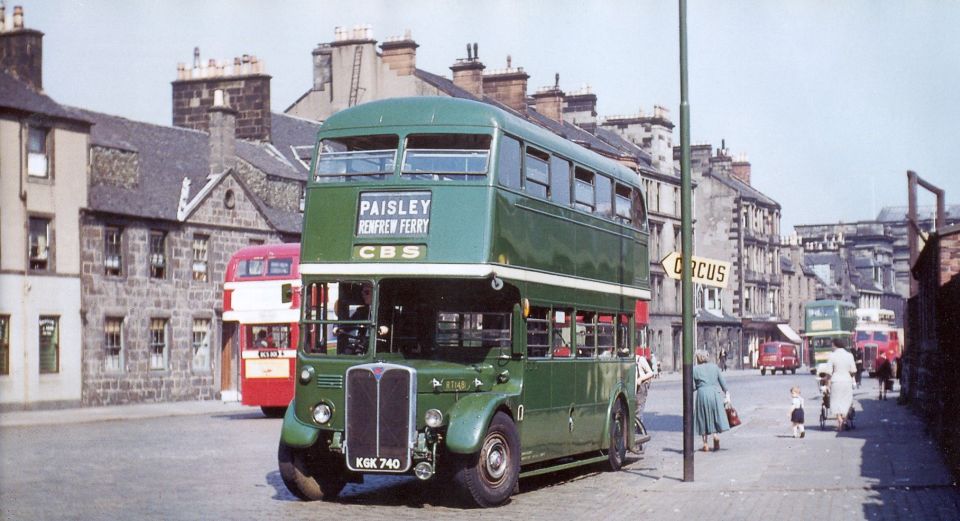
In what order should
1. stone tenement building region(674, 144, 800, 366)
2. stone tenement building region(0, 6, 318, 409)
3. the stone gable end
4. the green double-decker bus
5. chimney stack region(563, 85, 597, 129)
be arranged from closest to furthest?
the green double-decker bus
stone tenement building region(0, 6, 318, 409)
the stone gable end
chimney stack region(563, 85, 597, 129)
stone tenement building region(674, 144, 800, 366)

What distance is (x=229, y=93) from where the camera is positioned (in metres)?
52.5

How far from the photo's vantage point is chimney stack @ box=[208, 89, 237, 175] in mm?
46938

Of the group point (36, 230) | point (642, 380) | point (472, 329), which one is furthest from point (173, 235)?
point (472, 329)

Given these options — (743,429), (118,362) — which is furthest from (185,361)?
(743,429)

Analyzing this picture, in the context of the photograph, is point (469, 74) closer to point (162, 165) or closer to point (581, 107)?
point (581, 107)

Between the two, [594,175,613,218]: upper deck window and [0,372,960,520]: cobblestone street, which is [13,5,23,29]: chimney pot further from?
[594,175,613,218]: upper deck window

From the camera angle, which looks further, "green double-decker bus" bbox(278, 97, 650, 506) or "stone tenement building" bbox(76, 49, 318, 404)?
"stone tenement building" bbox(76, 49, 318, 404)

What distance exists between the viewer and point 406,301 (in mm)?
15656

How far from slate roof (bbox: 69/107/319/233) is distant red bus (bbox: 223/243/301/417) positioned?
9.07 m

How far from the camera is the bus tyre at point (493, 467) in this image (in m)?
14.4

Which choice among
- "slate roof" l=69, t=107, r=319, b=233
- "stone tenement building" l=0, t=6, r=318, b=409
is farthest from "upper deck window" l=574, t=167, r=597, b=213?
"slate roof" l=69, t=107, r=319, b=233

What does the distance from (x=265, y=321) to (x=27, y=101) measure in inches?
432

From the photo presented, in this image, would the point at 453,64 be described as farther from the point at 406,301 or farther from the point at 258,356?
the point at 406,301

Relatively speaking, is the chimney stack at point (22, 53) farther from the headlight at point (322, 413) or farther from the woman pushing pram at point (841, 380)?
the headlight at point (322, 413)
